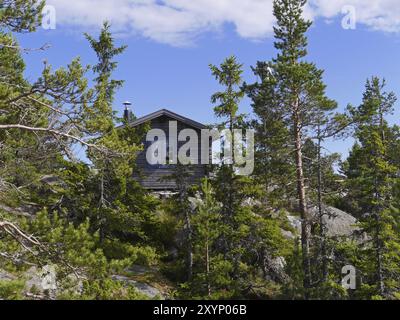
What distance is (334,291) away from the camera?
18.2 metres

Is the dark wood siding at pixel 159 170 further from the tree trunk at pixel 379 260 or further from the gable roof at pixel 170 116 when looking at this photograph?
the tree trunk at pixel 379 260

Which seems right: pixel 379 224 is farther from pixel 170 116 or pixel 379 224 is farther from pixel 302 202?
pixel 170 116

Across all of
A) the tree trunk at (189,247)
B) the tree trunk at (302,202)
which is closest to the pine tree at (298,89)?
the tree trunk at (302,202)

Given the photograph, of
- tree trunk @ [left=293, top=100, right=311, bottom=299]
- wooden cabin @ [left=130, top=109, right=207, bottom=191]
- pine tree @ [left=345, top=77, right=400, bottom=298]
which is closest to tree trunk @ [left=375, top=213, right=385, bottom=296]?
pine tree @ [left=345, top=77, right=400, bottom=298]

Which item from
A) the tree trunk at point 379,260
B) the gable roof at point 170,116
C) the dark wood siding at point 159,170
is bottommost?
the tree trunk at point 379,260

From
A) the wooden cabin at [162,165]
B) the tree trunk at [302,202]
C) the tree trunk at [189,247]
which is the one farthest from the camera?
the wooden cabin at [162,165]

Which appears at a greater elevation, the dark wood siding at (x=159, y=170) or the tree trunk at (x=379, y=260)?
the dark wood siding at (x=159, y=170)

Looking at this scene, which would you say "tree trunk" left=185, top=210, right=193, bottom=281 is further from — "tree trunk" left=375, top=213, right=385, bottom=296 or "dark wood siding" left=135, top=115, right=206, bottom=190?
"dark wood siding" left=135, top=115, right=206, bottom=190

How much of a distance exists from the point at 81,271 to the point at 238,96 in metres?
12.0

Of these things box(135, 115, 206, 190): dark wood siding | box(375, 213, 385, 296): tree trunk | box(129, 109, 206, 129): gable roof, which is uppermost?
box(129, 109, 206, 129): gable roof

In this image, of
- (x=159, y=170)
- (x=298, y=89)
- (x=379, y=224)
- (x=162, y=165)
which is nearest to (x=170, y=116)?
(x=162, y=165)
